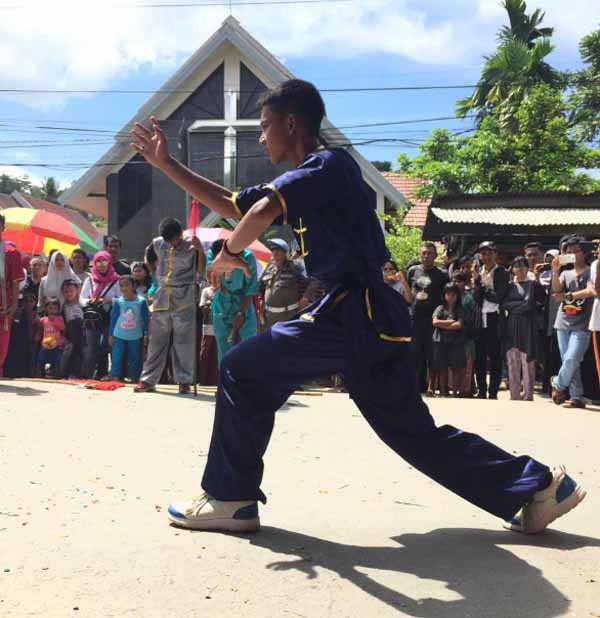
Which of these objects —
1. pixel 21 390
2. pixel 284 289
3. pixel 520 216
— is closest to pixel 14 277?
pixel 21 390

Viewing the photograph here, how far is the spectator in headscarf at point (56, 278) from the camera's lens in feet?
37.8

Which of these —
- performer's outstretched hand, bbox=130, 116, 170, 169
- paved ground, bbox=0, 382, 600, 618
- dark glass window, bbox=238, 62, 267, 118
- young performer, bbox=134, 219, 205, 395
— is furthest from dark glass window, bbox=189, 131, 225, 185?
performer's outstretched hand, bbox=130, 116, 170, 169

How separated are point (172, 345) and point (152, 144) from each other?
17.8ft

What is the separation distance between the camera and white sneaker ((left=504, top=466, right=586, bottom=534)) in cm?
389

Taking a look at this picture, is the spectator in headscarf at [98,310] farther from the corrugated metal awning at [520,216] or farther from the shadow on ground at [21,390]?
the corrugated metal awning at [520,216]

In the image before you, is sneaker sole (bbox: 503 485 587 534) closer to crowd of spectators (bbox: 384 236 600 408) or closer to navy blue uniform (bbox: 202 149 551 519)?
navy blue uniform (bbox: 202 149 551 519)

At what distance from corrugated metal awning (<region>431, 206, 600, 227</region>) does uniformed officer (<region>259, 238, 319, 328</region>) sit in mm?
5529

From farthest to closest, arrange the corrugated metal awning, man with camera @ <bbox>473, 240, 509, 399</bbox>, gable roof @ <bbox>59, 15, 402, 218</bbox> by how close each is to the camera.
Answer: gable roof @ <bbox>59, 15, 402, 218</bbox>
the corrugated metal awning
man with camera @ <bbox>473, 240, 509, 399</bbox>

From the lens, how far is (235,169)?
26047 mm

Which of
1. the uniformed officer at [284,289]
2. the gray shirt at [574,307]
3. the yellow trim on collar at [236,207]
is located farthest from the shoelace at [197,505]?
the gray shirt at [574,307]

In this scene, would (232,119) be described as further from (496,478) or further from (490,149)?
(496,478)

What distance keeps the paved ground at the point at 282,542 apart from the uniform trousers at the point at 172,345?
8.37 ft

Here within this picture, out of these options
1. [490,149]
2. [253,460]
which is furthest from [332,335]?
[490,149]

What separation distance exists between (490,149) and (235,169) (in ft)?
24.5
